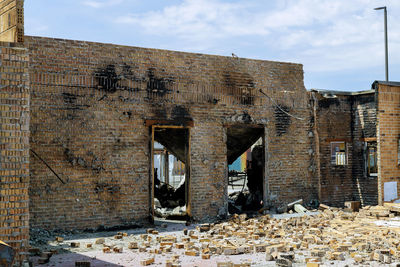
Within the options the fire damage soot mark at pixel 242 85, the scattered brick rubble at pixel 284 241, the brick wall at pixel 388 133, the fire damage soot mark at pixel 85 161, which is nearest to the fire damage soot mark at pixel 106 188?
the fire damage soot mark at pixel 85 161

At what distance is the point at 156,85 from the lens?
12195mm

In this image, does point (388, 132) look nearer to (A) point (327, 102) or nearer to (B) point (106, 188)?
(A) point (327, 102)

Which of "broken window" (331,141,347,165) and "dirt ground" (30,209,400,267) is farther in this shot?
"broken window" (331,141,347,165)

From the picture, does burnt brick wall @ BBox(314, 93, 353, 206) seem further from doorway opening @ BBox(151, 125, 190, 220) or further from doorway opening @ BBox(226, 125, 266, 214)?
doorway opening @ BBox(151, 125, 190, 220)

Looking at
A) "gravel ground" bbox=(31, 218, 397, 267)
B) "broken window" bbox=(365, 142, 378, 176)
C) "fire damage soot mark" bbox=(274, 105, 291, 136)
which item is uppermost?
"fire damage soot mark" bbox=(274, 105, 291, 136)

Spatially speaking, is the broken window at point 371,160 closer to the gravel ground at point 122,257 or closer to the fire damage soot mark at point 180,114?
the fire damage soot mark at point 180,114

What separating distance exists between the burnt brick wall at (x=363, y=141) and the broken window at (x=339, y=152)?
0.36 m

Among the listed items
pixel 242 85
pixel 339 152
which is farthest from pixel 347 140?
pixel 242 85

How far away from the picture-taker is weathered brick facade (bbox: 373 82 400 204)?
48.5ft

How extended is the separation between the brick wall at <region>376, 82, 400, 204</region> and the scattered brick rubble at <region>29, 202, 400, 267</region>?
222 cm

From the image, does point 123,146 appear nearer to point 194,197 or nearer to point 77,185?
point 77,185

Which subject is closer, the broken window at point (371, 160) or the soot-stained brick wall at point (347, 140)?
the soot-stained brick wall at point (347, 140)

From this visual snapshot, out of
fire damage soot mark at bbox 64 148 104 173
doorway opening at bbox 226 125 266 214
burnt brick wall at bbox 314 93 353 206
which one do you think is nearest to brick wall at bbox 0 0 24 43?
fire damage soot mark at bbox 64 148 104 173

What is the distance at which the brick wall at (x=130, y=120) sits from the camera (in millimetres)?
10727
